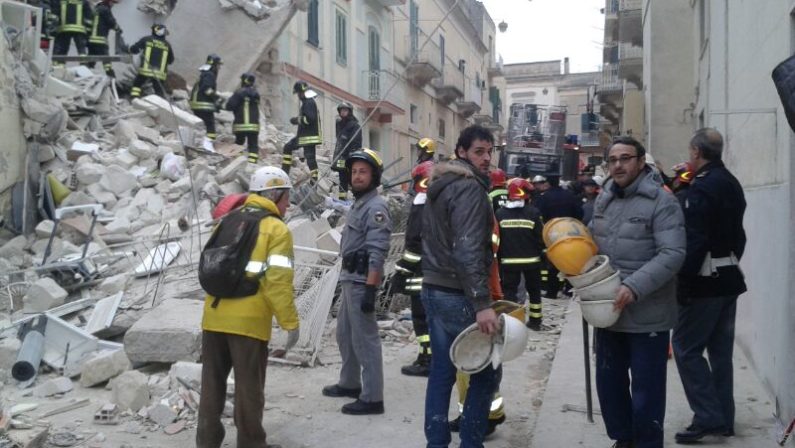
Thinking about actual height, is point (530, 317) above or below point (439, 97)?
below

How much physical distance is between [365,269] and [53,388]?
2613mm

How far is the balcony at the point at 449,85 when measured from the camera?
111 feet

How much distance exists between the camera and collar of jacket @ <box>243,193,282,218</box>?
441 centimetres

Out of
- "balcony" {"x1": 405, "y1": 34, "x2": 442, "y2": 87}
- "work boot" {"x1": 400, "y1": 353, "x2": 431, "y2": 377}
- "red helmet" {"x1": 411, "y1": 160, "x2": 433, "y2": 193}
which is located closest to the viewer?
"red helmet" {"x1": 411, "y1": 160, "x2": 433, "y2": 193}

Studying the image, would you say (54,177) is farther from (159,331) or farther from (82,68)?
(159,331)

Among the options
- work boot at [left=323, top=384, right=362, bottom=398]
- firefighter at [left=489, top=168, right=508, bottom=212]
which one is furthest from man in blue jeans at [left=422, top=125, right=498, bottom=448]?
firefighter at [left=489, top=168, right=508, bottom=212]

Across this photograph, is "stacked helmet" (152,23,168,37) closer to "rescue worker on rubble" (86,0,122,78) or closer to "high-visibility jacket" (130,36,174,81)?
"high-visibility jacket" (130,36,174,81)

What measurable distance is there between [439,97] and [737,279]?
31036mm

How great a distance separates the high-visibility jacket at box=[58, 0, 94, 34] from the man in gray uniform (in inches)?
423

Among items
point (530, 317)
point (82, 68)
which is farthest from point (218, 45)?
point (530, 317)

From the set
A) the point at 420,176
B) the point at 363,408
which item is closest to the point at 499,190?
the point at 420,176

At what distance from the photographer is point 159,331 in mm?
6043

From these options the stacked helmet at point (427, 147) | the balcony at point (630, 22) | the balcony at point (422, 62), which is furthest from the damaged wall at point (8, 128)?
the balcony at point (422, 62)

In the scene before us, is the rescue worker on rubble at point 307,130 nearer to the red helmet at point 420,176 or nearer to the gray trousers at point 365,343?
the red helmet at point 420,176
